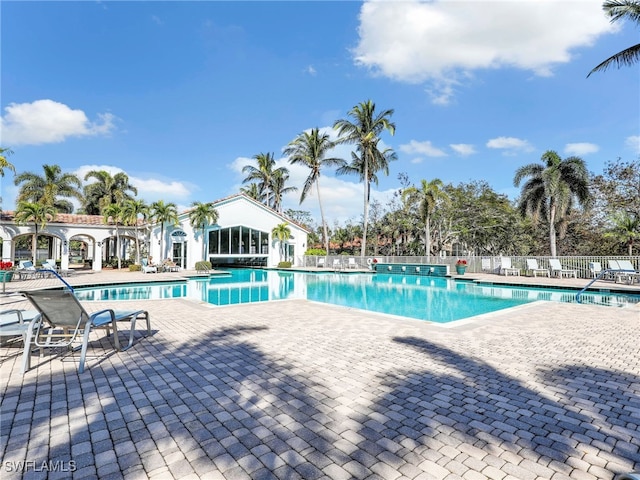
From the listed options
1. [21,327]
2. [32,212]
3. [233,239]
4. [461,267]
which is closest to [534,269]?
[461,267]

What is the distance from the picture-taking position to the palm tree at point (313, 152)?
28.7 meters

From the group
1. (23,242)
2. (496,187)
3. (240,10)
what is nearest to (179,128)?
(240,10)

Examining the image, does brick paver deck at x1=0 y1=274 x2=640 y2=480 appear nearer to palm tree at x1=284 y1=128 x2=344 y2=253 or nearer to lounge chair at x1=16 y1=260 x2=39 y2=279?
lounge chair at x1=16 y1=260 x2=39 y2=279

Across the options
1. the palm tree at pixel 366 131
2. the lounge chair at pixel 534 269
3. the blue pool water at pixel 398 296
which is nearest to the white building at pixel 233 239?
the palm tree at pixel 366 131

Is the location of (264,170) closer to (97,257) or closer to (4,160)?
(97,257)

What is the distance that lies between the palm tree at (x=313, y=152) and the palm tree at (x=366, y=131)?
1570 mm

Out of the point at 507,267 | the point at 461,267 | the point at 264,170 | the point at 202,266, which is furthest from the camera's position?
the point at 264,170

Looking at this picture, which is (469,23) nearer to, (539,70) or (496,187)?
(539,70)

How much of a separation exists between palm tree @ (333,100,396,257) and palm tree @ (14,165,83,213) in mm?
22850

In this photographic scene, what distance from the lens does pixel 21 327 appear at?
4.29 m

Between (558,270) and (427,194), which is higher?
(427,194)

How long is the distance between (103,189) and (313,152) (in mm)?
20585

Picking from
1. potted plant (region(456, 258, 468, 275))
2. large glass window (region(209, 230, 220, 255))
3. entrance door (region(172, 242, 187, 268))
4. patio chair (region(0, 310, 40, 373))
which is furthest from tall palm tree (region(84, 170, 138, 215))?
patio chair (region(0, 310, 40, 373))

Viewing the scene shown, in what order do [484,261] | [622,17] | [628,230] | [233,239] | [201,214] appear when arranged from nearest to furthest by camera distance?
[622,17]
[628,230]
[484,261]
[201,214]
[233,239]
